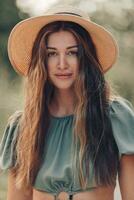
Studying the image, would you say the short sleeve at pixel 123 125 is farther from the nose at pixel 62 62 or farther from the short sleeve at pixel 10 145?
the short sleeve at pixel 10 145

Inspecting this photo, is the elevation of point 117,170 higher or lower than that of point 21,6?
lower

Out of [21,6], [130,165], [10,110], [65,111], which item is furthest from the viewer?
[21,6]

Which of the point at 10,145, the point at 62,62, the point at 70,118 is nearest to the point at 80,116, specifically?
the point at 70,118

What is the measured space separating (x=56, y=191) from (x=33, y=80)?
1.27 ft

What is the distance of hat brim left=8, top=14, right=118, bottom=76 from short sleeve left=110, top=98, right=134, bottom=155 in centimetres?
18

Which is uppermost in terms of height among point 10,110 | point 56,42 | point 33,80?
point 56,42

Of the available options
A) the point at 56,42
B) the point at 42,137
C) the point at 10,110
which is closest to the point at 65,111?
the point at 42,137

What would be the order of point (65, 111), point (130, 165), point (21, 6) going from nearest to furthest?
point (130, 165)
point (65, 111)
point (21, 6)

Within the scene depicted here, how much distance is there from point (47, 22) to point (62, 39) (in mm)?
90

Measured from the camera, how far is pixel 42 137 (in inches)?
81.0

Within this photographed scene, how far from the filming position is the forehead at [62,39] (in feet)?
6.39

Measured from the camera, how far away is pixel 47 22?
1994 mm

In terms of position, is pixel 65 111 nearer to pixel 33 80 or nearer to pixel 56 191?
pixel 33 80

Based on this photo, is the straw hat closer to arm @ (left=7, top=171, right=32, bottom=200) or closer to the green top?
the green top
